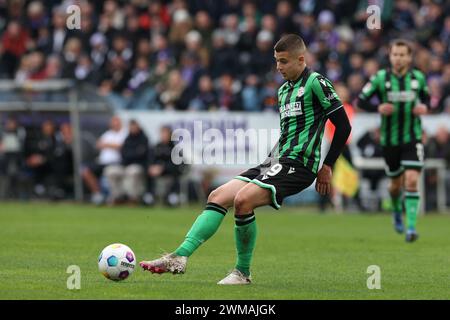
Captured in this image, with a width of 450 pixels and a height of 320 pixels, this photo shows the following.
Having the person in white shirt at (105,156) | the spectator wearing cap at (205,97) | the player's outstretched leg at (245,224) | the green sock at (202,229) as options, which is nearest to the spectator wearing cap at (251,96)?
the spectator wearing cap at (205,97)

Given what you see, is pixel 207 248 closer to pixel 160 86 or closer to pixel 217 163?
pixel 217 163

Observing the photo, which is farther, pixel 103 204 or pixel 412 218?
pixel 103 204

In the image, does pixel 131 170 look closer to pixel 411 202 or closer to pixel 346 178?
pixel 346 178

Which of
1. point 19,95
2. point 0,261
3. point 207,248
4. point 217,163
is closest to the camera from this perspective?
point 0,261

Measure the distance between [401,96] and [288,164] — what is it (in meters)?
6.66

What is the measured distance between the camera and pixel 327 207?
24047 mm

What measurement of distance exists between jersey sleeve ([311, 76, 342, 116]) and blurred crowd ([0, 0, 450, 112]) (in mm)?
14769

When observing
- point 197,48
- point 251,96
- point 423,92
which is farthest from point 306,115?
point 197,48

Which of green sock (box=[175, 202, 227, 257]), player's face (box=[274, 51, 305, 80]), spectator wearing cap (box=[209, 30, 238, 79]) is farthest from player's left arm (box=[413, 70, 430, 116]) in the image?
spectator wearing cap (box=[209, 30, 238, 79])

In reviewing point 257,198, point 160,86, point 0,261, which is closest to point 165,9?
point 160,86

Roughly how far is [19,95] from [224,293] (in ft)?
59.0

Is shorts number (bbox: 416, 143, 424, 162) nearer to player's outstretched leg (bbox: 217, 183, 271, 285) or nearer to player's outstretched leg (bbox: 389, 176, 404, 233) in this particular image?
player's outstretched leg (bbox: 389, 176, 404, 233)

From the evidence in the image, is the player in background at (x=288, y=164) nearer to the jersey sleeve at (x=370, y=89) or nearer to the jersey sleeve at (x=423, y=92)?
the jersey sleeve at (x=370, y=89)

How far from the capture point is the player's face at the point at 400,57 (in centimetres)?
1542
